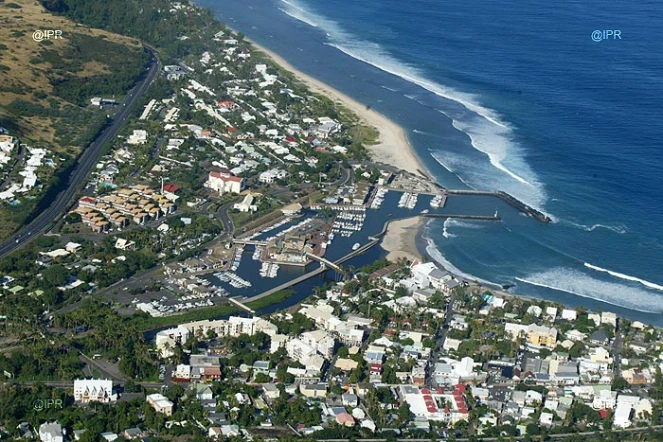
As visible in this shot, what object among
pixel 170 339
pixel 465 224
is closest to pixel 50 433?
pixel 170 339

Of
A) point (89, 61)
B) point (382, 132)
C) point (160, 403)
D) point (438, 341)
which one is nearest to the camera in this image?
point (160, 403)

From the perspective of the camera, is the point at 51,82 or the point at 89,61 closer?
the point at 51,82

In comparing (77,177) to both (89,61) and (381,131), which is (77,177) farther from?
(381,131)

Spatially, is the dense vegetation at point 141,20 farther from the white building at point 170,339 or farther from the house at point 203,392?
the house at point 203,392

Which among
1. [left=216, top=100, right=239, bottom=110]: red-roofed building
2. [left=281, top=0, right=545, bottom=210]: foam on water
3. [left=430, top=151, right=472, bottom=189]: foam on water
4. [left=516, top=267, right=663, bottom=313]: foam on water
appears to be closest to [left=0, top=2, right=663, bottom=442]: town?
[left=430, top=151, right=472, bottom=189]: foam on water

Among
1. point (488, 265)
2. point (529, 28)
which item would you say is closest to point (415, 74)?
point (529, 28)

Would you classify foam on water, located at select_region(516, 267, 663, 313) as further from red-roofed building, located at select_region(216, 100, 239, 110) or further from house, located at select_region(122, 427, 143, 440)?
red-roofed building, located at select_region(216, 100, 239, 110)

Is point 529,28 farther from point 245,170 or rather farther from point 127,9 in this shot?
point 245,170
